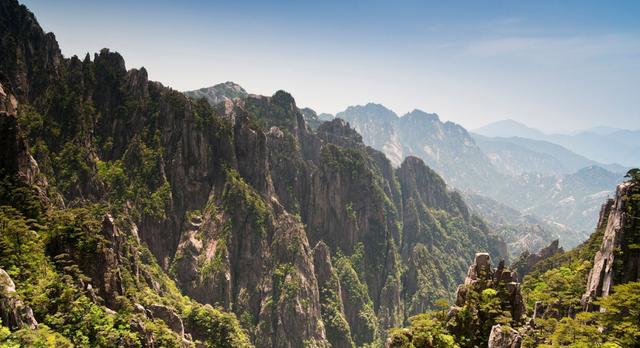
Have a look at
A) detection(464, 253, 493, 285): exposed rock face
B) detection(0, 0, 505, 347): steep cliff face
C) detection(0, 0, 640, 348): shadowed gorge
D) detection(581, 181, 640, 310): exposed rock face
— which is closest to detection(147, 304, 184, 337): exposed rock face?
detection(0, 0, 640, 348): shadowed gorge

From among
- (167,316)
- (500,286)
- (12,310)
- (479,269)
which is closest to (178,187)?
(167,316)

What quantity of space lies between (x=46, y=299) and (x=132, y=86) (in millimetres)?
89180

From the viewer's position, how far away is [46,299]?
35406mm

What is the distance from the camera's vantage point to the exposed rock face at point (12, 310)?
27969 millimetres

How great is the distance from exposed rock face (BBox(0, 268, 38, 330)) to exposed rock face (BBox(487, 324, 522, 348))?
3258 centimetres

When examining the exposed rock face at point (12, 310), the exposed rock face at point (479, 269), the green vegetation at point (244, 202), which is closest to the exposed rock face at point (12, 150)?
the exposed rock face at point (12, 310)

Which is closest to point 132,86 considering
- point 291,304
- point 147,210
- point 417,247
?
point 147,210

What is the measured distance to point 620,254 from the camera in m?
38.4

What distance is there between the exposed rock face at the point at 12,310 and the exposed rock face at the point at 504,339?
3258cm

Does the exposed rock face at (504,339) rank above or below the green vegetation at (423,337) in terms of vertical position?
above

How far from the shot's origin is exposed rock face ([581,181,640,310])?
3809 cm

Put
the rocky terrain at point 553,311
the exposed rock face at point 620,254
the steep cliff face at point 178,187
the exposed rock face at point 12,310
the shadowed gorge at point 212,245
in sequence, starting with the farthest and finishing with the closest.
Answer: the steep cliff face at point 178,187 < the exposed rock face at point 620,254 < the shadowed gorge at point 212,245 < the rocky terrain at point 553,311 < the exposed rock face at point 12,310

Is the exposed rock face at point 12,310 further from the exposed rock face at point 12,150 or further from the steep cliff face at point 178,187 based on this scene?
the steep cliff face at point 178,187

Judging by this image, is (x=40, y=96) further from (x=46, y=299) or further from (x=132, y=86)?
(x=46, y=299)
